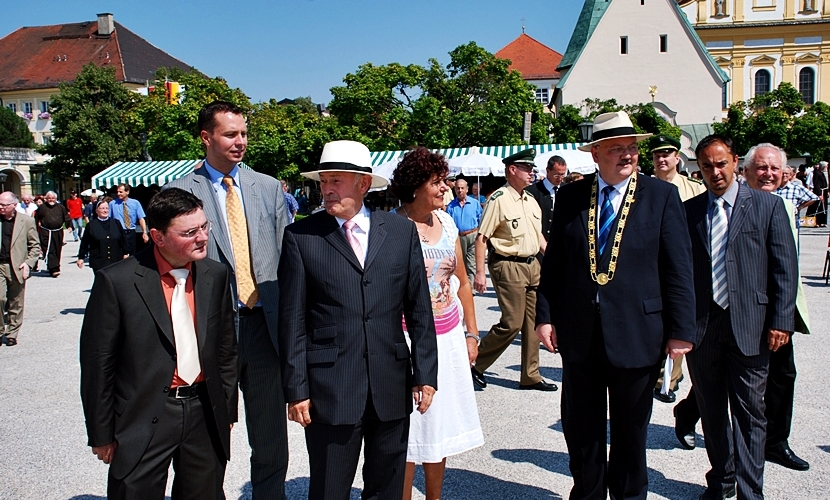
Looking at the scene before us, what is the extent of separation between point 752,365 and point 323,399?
8.23 ft

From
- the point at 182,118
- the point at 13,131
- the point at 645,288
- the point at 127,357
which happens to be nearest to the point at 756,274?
the point at 645,288

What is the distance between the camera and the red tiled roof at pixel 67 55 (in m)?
71.4

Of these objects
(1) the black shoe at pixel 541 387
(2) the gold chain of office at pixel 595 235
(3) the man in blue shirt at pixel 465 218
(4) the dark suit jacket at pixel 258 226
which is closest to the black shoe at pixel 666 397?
(1) the black shoe at pixel 541 387

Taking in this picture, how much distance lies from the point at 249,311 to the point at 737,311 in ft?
9.01

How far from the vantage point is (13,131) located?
73.7m

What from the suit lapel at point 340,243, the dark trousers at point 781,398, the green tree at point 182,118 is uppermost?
the green tree at point 182,118

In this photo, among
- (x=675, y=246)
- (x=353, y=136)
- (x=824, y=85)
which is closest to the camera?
(x=675, y=246)

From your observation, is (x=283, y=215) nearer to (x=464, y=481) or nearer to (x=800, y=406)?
(x=464, y=481)

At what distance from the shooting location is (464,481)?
14.8ft

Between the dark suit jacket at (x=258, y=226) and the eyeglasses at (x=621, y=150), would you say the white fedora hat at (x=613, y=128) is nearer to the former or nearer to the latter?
the eyeglasses at (x=621, y=150)

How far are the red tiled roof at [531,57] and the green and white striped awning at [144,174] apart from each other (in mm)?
51788

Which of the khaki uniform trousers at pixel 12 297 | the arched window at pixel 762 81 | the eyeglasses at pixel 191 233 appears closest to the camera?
the eyeglasses at pixel 191 233

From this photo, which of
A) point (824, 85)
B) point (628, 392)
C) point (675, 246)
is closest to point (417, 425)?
point (628, 392)

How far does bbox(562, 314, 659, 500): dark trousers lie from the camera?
11.9 ft
